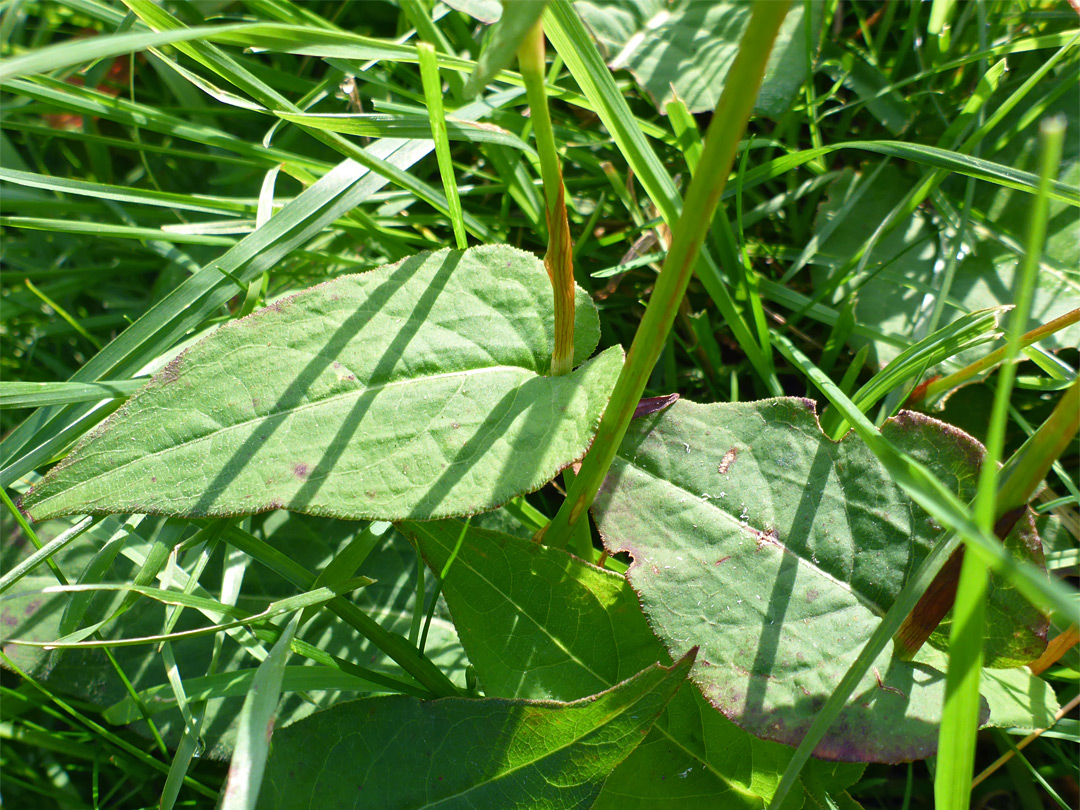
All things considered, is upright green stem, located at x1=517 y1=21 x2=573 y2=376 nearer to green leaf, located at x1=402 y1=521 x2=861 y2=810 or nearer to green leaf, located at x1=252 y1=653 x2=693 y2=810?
green leaf, located at x1=402 y1=521 x2=861 y2=810

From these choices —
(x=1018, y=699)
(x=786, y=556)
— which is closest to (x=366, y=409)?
(x=786, y=556)

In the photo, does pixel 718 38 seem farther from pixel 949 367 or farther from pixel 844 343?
pixel 949 367

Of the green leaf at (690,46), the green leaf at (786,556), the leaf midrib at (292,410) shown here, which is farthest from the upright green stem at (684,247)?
the green leaf at (690,46)

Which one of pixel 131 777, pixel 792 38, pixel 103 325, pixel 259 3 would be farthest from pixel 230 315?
pixel 792 38

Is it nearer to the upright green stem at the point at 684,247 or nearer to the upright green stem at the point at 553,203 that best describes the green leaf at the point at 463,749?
the upright green stem at the point at 684,247

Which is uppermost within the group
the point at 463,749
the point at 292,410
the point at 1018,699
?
the point at 292,410

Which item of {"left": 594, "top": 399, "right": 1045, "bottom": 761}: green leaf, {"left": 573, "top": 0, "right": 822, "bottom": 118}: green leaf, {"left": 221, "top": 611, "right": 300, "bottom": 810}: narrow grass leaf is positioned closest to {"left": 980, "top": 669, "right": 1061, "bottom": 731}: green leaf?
{"left": 594, "top": 399, "right": 1045, "bottom": 761}: green leaf

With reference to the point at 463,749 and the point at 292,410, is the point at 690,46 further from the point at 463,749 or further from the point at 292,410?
the point at 463,749
